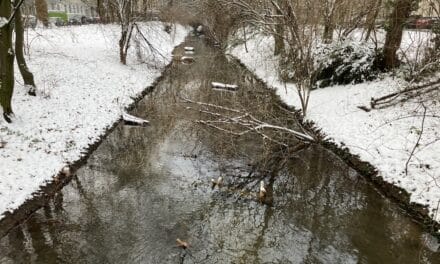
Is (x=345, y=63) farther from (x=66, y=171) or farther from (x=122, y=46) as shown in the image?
(x=122, y=46)

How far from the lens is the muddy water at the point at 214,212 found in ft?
24.7

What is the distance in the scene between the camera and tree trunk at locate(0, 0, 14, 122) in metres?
10.4

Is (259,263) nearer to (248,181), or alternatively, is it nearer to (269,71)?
(248,181)

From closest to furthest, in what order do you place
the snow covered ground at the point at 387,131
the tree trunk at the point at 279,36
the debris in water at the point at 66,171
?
1. the snow covered ground at the point at 387,131
2. the debris in water at the point at 66,171
3. the tree trunk at the point at 279,36

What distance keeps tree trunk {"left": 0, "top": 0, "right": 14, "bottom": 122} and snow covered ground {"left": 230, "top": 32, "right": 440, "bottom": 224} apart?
10.8 meters

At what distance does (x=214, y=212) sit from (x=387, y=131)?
664 centimetres

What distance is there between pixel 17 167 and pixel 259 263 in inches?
265

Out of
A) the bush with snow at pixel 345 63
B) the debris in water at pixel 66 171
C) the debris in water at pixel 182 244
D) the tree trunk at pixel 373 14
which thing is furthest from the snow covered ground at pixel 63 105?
the tree trunk at pixel 373 14

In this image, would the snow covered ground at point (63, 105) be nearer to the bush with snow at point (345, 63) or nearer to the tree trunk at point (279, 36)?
the tree trunk at point (279, 36)

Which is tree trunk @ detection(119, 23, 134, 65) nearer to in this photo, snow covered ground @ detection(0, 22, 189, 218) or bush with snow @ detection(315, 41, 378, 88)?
snow covered ground @ detection(0, 22, 189, 218)

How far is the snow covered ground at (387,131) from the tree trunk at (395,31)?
0.78 meters

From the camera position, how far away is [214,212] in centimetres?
896

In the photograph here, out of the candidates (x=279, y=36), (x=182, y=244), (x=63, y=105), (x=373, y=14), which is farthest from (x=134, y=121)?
(x=373, y=14)

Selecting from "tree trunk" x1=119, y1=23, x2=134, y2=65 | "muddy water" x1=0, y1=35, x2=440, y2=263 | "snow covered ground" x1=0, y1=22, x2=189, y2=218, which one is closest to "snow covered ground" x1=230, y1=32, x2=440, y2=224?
"muddy water" x1=0, y1=35, x2=440, y2=263
